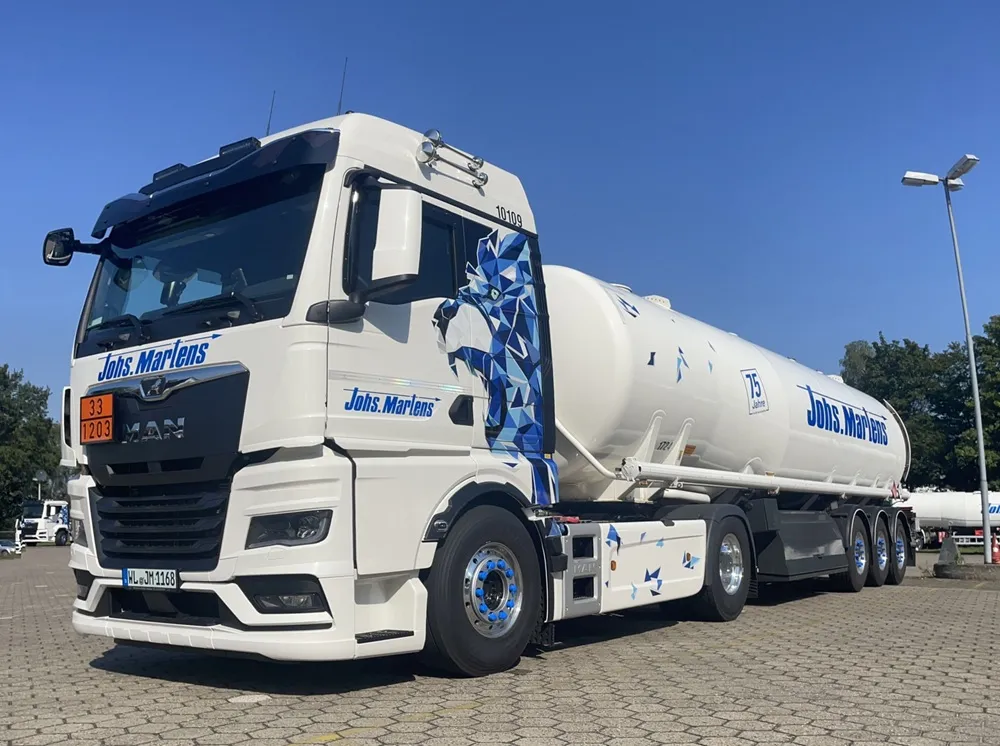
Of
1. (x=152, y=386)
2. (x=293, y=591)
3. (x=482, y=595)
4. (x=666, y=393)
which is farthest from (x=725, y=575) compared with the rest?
(x=152, y=386)

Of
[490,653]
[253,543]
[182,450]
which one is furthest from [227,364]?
[490,653]

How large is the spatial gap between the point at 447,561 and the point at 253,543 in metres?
1.24

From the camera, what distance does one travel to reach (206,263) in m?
5.92

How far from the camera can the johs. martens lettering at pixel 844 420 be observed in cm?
1213

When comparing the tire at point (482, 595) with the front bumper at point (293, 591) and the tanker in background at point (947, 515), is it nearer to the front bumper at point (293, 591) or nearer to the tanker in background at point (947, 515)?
the front bumper at point (293, 591)

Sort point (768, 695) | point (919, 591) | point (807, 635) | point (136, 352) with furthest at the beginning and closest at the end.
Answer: point (919, 591)
point (807, 635)
point (136, 352)
point (768, 695)

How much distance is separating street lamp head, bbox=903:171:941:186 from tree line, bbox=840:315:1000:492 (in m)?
23.4

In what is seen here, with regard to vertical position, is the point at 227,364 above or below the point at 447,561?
above

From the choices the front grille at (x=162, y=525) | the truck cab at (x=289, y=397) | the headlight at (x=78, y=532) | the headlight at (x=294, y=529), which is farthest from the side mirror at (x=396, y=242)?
the headlight at (x=78, y=532)

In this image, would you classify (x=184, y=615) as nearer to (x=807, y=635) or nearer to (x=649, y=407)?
(x=649, y=407)

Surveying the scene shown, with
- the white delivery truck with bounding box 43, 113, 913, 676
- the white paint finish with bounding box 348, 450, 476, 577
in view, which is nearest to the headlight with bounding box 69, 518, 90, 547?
the white delivery truck with bounding box 43, 113, 913, 676

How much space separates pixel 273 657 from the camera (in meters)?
5.07

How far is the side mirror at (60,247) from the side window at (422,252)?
252 centimetres

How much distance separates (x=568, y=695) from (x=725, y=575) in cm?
452
